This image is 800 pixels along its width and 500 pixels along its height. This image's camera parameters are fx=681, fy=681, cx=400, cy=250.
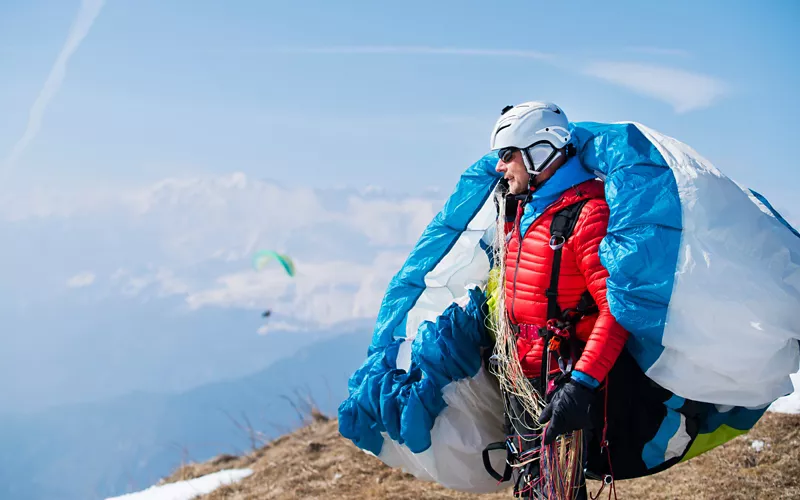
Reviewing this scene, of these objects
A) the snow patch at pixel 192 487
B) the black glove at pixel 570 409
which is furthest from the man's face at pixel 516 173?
the snow patch at pixel 192 487

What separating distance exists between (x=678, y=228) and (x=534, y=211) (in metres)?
0.58

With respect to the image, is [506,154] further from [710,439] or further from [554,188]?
[710,439]

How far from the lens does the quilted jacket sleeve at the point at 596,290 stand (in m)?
2.60

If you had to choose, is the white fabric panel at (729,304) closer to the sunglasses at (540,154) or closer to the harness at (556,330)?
the harness at (556,330)

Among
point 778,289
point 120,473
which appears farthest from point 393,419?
point 120,473

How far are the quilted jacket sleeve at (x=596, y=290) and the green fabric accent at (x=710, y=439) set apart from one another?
69 cm

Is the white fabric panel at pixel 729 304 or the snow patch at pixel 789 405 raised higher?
the white fabric panel at pixel 729 304

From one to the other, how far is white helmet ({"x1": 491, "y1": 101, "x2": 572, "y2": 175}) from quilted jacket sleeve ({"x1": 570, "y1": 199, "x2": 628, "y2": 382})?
29cm

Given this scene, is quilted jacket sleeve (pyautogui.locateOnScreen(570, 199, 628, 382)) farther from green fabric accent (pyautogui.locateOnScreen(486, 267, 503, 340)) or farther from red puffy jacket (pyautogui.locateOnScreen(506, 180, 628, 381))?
green fabric accent (pyautogui.locateOnScreen(486, 267, 503, 340))

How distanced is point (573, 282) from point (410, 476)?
3.11m

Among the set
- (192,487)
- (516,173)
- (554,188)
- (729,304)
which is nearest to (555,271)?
(554,188)

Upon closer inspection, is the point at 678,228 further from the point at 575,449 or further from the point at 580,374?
the point at 575,449

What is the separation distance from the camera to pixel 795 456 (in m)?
4.43

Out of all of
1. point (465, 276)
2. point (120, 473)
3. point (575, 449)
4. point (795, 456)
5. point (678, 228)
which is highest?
point (678, 228)
